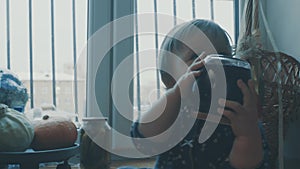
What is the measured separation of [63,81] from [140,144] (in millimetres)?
430

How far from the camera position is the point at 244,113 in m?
0.61

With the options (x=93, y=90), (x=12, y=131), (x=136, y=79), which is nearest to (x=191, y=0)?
(x=136, y=79)

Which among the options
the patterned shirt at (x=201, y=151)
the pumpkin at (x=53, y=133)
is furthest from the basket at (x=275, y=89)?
the pumpkin at (x=53, y=133)

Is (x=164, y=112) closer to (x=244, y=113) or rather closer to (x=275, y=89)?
(x=244, y=113)

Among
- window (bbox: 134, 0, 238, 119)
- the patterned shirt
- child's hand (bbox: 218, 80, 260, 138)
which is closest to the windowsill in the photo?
window (bbox: 134, 0, 238, 119)

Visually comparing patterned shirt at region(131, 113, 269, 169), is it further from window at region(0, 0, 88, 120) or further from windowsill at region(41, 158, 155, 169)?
window at region(0, 0, 88, 120)

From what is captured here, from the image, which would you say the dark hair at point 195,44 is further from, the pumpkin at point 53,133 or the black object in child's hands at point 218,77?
the pumpkin at point 53,133

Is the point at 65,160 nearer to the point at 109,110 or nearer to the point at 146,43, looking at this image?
the point at 109,110

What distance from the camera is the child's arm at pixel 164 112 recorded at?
631mm

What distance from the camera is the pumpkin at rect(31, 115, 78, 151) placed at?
736 millimetres

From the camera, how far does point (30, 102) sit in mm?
1015

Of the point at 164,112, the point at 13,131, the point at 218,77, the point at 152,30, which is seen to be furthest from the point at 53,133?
the point at 152,30

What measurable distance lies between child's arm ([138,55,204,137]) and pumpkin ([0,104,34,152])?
218 millimetres

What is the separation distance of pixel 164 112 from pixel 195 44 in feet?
0.48
